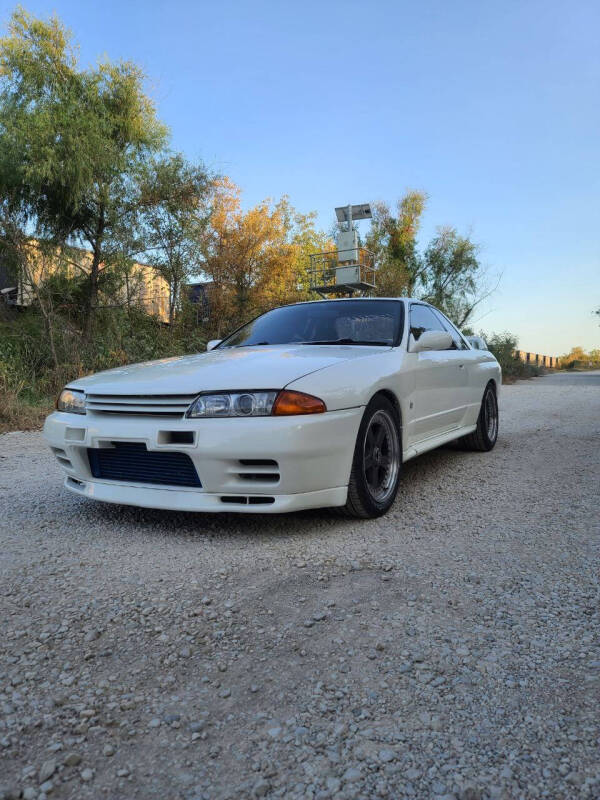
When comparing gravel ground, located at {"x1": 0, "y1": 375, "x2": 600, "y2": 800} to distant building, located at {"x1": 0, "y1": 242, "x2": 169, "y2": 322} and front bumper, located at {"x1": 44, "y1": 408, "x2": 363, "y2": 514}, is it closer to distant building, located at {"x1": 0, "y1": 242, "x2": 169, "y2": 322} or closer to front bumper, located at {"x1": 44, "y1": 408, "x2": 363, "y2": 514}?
front bumper, located at {"x1": 44, "y1": 408, "x2": 363, "y2": 514}

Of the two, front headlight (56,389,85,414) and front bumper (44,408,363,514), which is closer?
front bumper (44,408,363,514)

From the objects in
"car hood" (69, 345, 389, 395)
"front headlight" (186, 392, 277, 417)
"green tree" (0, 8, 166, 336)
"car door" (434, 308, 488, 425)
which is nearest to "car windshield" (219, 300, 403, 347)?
"car hood" (69, 345, 389, 395)

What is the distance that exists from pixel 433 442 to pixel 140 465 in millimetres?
2183

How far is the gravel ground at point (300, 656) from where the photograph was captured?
1392mm

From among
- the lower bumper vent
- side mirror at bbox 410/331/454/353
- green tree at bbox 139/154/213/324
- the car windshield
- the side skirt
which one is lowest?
the lower bumper vent

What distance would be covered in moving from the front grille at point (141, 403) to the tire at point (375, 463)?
94 cm

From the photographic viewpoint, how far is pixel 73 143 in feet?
45.4

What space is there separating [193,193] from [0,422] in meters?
10.2

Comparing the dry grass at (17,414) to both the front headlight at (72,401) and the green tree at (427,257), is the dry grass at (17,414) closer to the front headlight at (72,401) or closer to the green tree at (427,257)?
the front headlight at (72,401)

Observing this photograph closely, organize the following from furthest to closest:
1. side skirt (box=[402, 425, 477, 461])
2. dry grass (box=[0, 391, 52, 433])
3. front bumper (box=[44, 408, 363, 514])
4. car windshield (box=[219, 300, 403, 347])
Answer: dry grass (box=[0, 391, 52, 433])
car windshield (box=[219, 300, 403, 347])
side skirt (box=[402, 425, 477, 461])
front bumper (box=[44, 408, 363, 514])

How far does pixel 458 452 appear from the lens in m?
5.76

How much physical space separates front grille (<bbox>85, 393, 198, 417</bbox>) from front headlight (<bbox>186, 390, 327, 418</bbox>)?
68 mm

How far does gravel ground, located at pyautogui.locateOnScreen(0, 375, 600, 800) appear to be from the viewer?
1392 mm

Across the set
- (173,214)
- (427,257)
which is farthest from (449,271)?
(173,214)
